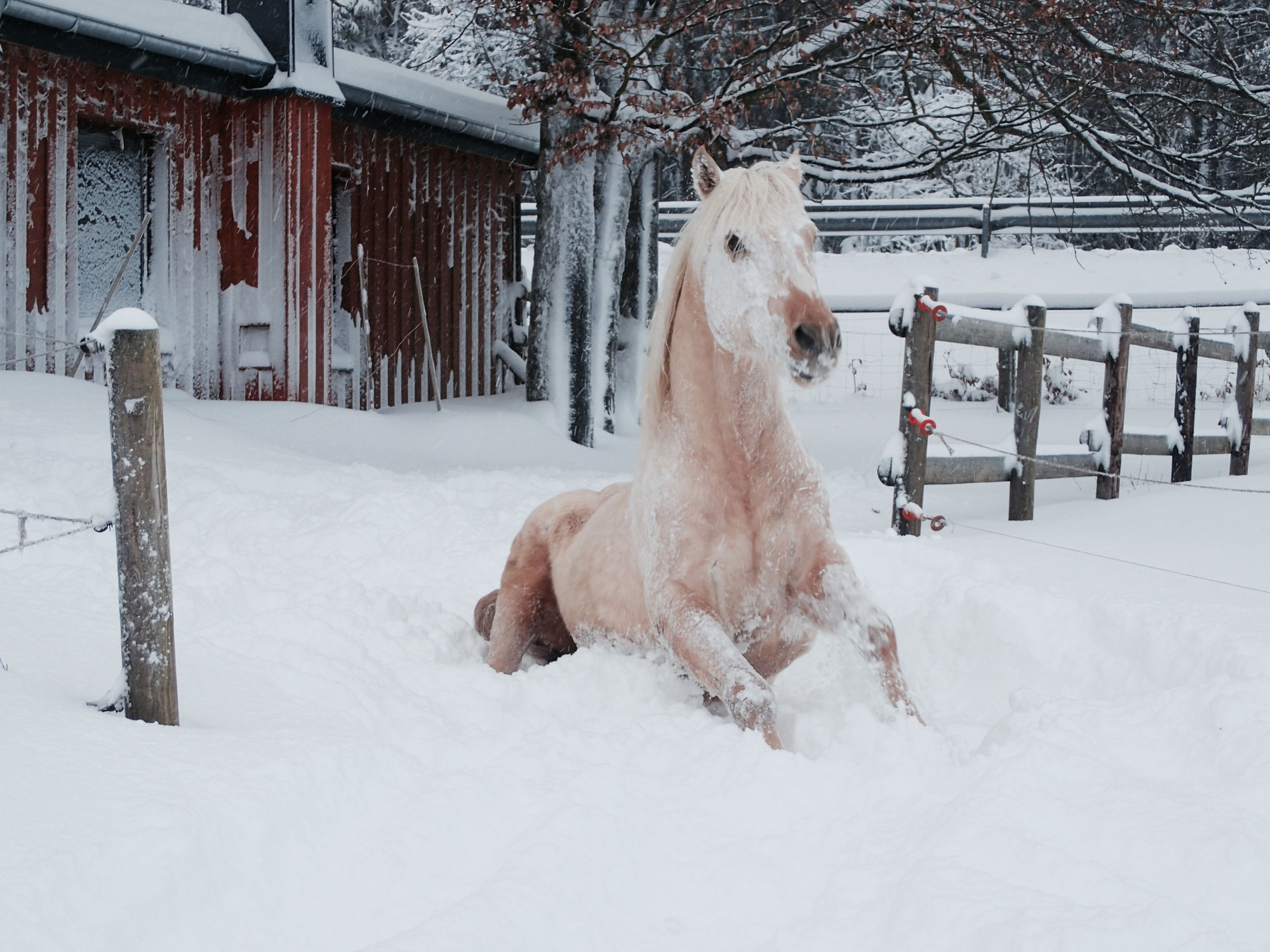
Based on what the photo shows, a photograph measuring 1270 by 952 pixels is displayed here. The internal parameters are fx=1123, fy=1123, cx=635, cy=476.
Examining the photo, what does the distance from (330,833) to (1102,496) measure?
669 cm

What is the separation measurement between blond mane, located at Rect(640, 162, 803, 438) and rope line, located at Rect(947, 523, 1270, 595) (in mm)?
2432

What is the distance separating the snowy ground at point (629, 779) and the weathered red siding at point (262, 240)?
12.9 ft

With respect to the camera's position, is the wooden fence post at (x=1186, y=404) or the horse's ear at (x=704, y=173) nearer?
the horse's ear at (x=704, y=173)

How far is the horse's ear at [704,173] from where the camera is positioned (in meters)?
3.31

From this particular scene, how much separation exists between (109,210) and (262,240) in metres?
1.20

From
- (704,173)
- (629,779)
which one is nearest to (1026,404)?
(704,173)

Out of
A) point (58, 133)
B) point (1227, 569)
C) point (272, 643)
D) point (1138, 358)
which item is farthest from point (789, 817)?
point (1138, 358)

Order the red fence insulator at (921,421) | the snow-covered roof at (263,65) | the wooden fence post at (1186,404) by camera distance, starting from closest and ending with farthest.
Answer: the red fence insulator at (921,421)
the snow-covered roof at (263,65)
the wooden fence post at (1186,404)

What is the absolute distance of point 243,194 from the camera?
9664 mm

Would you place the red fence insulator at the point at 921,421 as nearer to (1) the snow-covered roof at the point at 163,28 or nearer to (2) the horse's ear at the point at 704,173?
(2) the horse's ear at the point at 704,173

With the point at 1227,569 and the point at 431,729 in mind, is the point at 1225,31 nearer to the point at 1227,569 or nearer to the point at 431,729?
the point at 1227,569

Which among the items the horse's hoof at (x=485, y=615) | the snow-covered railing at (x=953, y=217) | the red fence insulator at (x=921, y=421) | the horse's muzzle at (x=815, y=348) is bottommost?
the horse's hoof at (x=485, y=615)

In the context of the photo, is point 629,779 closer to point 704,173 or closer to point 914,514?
point 704,173

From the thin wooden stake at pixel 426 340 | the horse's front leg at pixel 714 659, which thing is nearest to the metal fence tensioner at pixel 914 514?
the horse's front leg at pixel 714 659
